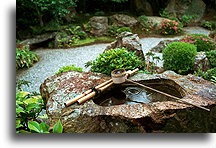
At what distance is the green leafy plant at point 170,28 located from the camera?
483 centimetres

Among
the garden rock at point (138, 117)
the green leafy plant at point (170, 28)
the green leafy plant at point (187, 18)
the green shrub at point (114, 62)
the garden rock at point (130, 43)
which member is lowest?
the garden rock at point (138, 117)

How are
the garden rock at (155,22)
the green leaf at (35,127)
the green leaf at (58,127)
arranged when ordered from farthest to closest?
the garden rock at (155,22) < the green leaf at (35,127) < the green leaf at (58,127)

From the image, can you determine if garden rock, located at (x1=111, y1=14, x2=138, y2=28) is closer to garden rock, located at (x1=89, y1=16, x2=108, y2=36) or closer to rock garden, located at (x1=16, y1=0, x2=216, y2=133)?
rock garden, located at (x1=16, y1=0, x2=216, y2=133)

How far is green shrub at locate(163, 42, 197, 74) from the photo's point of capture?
A: 4305 millimetres

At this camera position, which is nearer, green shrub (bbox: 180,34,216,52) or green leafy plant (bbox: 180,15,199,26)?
green leafy plant (bbox: 180,15,199,26)

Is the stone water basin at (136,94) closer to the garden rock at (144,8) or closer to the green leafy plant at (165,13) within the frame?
the green leafy plant at (165,13)

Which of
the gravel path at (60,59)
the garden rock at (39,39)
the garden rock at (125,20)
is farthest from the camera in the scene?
the garden rock at (125,20)

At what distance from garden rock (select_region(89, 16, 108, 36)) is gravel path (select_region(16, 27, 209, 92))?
1339mm

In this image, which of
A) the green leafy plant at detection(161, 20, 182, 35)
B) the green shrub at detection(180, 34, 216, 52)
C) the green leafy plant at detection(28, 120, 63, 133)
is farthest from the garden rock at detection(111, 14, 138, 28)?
the green leafy plant at detection(28, 120, 63, 133)

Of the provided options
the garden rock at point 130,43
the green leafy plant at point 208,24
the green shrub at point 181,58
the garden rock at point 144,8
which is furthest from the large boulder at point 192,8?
the garden rock at point 144,8

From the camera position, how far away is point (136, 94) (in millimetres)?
2584

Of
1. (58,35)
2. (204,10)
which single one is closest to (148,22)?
(204,10)

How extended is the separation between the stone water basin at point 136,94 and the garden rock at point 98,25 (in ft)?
14.5

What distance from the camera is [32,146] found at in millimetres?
2137
